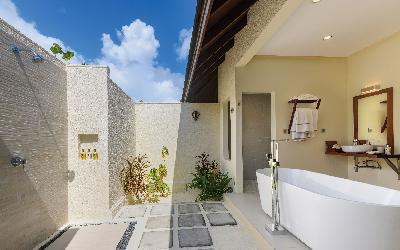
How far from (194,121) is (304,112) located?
105 inches

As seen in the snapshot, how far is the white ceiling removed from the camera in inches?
144

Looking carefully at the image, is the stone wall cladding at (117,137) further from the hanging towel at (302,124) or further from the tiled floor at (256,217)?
the hanging towel at (302,124)

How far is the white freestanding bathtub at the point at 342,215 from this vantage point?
7.47 feet

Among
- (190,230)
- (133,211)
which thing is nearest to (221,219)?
(190,230)

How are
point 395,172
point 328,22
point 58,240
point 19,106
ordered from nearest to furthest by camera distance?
point 19,106
point 58,240
point 328,22
point 395,172

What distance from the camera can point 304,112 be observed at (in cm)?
554

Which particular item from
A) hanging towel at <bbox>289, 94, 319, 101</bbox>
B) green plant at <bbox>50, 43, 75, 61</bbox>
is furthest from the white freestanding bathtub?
green plant at <bbox>50, 43, 75, 61</bbox>

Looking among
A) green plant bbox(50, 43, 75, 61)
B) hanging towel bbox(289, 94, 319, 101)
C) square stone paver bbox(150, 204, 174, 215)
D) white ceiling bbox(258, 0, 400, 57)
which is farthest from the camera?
green plant bbox(50, 43, 75, 61)

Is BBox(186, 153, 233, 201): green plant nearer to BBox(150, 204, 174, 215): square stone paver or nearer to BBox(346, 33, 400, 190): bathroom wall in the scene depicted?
BBox(150, 204, 174, 215): square stone paver

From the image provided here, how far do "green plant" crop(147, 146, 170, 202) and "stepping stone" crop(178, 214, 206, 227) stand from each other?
1601 mm

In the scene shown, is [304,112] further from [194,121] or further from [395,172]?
[194,121]

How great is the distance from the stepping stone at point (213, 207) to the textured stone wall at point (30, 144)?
2.32 metres

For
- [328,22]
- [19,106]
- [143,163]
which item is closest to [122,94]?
[143,163]

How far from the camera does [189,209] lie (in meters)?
5.27
